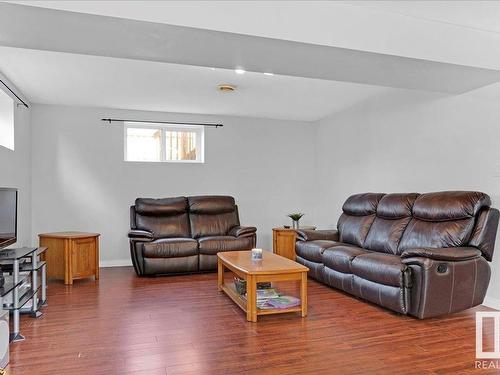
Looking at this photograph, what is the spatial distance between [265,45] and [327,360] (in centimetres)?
209

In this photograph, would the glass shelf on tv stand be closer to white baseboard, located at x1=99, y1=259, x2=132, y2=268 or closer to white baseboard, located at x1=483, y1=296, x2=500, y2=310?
white baseboard, located at x1=99, y1=259, x2=132, y2=268

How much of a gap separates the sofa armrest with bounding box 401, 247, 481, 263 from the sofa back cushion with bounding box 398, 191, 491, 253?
0.14 metres

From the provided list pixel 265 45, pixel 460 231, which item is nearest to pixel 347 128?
pixel 460 231

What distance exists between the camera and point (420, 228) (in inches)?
150

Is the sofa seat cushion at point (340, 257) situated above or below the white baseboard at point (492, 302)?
above

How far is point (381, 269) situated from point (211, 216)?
298 centimetres

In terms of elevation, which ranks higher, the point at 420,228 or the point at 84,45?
the point at 84,45

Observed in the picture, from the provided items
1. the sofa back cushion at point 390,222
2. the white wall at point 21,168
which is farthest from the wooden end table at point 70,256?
the sofa back cushion at point 390,222

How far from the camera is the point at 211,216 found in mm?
5793

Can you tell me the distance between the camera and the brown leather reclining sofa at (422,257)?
3141 millimetres

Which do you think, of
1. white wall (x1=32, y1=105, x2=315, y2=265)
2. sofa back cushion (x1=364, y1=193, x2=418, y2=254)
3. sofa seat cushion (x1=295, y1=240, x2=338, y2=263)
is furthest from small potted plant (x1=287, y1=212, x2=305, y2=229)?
sofa back cushion (x1=364, y1=193, x2=418, y2=254)

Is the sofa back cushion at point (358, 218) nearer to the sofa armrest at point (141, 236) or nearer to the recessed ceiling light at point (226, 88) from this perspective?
the recessed ceiling light at point (226, 88)

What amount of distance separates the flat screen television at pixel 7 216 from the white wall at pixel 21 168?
0.70 metres

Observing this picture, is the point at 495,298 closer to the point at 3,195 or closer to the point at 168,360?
the point at 168,360
